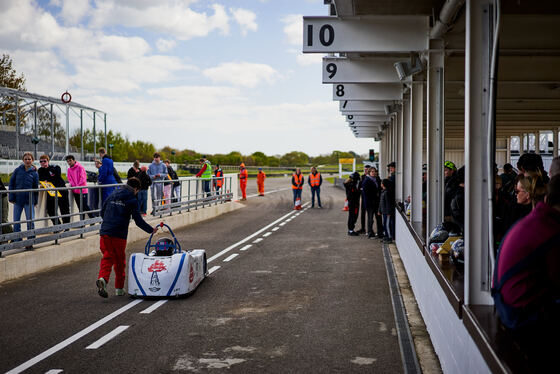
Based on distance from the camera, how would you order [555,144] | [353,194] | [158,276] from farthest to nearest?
[555,144]
[353,194]
[158,276]

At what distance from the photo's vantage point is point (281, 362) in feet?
19.4

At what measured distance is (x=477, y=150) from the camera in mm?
4883

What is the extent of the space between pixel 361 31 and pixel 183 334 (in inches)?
224

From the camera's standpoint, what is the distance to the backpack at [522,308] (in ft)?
10.9

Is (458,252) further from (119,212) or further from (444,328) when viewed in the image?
(119,212)

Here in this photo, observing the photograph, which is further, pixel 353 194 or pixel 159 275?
pixel 353 194

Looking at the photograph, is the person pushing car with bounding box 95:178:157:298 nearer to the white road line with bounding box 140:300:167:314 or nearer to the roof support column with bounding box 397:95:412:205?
the white road line with bounding box 140:300:167:314

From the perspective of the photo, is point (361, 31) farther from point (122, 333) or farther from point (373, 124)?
point (373, 124)

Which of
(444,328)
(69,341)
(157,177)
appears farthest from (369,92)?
(69,341)

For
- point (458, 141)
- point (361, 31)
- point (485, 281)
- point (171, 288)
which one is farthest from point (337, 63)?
point (458, 141)

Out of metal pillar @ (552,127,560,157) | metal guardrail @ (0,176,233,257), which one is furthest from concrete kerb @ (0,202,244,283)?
metal pillar @ (552,127,560,157)

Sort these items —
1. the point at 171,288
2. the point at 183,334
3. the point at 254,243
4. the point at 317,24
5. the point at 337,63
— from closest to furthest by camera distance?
the point at 183,334 → the point at 171,288 → the point at 317,24 → the point at 337,63 → the point at 254,243

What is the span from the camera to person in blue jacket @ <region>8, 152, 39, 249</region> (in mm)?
11648

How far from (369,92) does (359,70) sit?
2.80m
